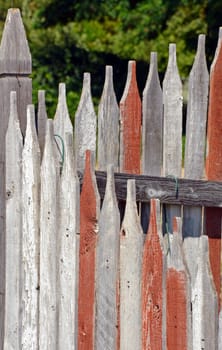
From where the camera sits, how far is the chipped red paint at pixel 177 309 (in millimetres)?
3131

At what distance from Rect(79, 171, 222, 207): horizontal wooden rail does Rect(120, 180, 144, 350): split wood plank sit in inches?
11.7

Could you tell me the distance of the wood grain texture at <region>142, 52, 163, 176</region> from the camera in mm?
3652

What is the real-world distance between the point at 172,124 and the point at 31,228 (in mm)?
600

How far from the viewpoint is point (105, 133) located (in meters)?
3.74

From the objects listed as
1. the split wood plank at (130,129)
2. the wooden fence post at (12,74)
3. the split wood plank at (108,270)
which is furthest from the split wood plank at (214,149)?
the wooden fence post at (12,74)

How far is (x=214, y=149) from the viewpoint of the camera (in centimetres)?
357

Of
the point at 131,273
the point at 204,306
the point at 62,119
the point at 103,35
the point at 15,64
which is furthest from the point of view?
the point at 103,35

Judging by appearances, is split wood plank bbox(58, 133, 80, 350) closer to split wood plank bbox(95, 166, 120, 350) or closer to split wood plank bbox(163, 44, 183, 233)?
split wood plank bbox(95, 166, 120, 350)

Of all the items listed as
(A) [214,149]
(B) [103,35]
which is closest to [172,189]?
(A) [214,149]

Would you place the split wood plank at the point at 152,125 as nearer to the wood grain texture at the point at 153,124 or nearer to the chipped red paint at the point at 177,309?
the wood grain texture at the point at 153,124

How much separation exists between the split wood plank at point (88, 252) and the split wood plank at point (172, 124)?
296 millimetres

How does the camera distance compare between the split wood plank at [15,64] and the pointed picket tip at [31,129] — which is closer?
the pointed picket tip at [31,129]

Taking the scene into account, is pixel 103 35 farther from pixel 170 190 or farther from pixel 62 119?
pixel 170 190

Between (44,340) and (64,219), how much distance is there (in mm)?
458
